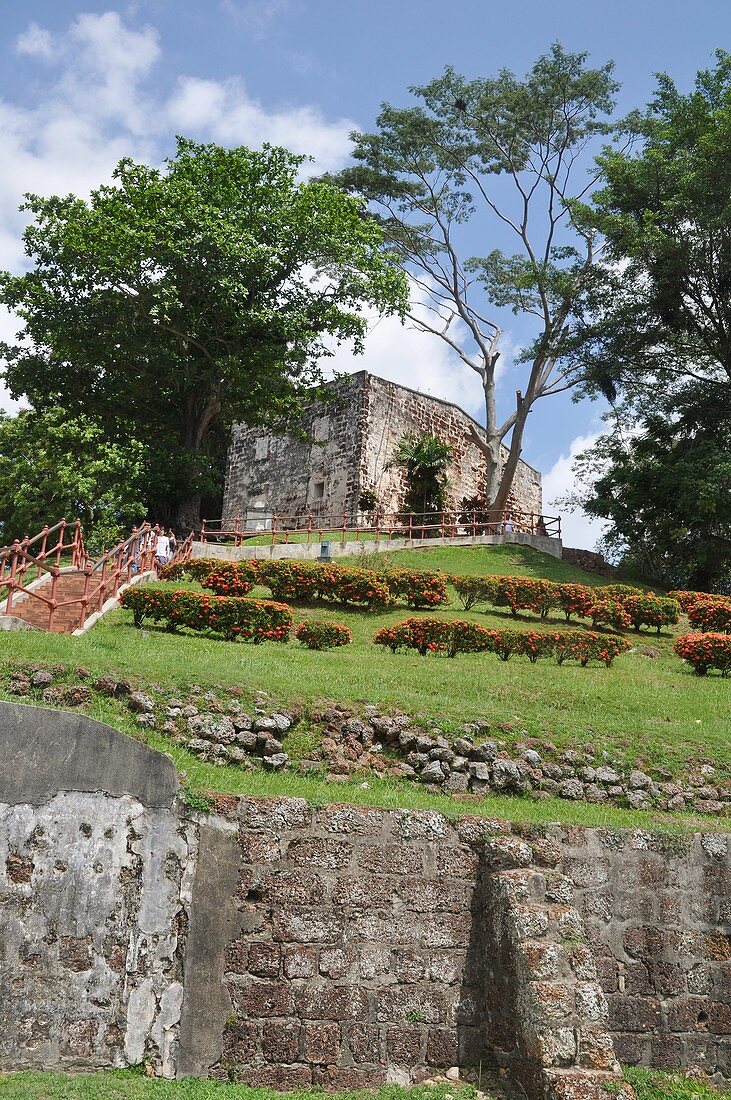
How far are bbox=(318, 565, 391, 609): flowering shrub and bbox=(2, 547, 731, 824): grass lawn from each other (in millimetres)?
2752

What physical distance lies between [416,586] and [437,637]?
402cm

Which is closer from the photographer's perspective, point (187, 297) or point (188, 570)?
point (188, 570)

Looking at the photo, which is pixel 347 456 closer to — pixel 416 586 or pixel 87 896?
pixel 416 586

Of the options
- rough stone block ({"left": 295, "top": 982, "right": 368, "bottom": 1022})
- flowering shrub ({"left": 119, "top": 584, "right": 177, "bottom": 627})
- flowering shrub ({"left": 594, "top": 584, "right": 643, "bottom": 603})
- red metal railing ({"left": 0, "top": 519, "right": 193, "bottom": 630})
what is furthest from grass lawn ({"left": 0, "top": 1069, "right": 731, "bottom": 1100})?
flowering shrub ({"left": 594, "top": 584, "right": 643, "bottom": 603})

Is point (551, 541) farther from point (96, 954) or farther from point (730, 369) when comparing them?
point (96, 954)

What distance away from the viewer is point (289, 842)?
6.21 meters

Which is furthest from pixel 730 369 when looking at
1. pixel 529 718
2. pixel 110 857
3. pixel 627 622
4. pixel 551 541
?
pixel 110 857

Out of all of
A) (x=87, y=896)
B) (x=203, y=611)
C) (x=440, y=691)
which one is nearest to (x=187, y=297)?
(x=203, y=611)

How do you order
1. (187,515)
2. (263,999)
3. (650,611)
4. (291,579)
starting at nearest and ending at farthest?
1. (263,999)
2. (291,579)
3. (650,611)
4. (187,515)

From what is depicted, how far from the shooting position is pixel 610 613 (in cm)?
1880

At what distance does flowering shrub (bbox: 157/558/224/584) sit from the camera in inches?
711

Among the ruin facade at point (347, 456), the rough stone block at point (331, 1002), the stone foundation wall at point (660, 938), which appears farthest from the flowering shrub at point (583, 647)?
the ruin facade at point (347, 456)

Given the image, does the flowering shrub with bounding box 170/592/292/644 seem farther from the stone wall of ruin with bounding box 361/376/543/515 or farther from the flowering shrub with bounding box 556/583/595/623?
the stone wall of ruin with bounding box 361/376/543/515

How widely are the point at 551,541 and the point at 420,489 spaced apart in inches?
243
